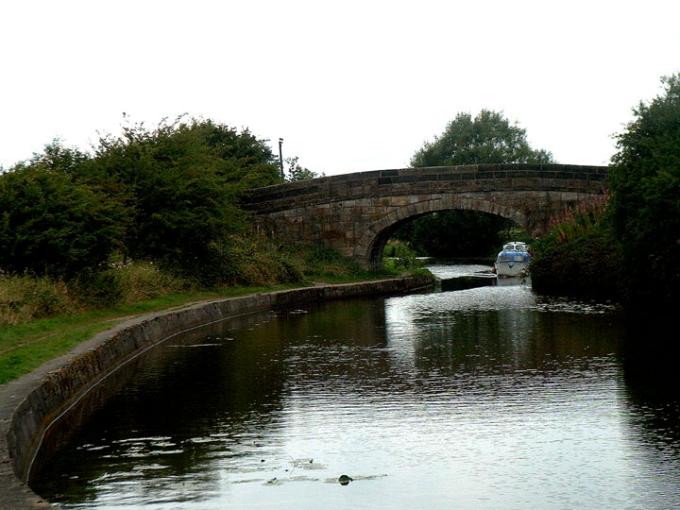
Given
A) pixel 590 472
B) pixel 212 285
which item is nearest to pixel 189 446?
pixel 590 472

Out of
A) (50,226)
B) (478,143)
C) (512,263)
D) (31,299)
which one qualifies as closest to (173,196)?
(50,226)

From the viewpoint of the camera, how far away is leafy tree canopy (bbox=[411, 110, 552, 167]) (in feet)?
224

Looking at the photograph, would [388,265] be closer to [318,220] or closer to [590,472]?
[318,220]

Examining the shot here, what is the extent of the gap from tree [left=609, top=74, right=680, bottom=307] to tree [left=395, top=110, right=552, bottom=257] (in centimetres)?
4326

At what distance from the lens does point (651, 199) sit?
18.3 m

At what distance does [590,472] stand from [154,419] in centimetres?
426

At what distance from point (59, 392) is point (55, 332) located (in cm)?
414

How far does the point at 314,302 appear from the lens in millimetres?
25656

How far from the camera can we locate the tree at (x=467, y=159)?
218 feet

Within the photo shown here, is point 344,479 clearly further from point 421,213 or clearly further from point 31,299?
point 421,213

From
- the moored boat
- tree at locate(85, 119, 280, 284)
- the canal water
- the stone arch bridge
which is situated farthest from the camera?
the moored boat

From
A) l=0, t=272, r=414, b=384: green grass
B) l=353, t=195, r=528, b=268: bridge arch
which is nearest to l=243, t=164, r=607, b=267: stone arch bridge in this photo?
l=353, t=195, r=528, b=268: bridge arch

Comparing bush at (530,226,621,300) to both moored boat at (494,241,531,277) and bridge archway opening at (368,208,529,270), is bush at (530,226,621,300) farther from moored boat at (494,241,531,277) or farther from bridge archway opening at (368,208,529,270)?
bridge archway opening at (368,208,529,270)

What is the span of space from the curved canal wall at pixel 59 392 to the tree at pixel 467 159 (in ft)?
156
